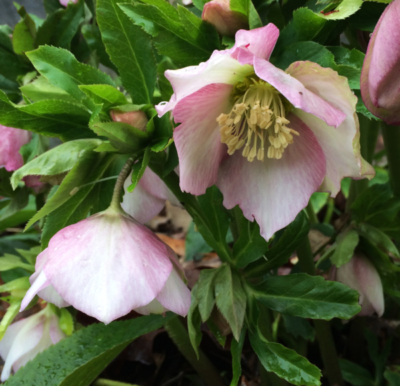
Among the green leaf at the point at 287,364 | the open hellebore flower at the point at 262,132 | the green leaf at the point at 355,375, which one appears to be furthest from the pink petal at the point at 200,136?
the green leaf at the point at 355,375

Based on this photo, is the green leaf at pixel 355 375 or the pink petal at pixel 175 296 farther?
the green leaf at pixel 355 375

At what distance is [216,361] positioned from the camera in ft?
2.94

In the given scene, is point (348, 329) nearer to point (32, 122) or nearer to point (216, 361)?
point (216, 361)

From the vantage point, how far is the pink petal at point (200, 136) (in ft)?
1.39

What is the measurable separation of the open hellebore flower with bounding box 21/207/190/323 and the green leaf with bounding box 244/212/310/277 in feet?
0.48

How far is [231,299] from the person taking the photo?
0.49m

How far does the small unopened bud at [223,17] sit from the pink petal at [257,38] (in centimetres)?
9

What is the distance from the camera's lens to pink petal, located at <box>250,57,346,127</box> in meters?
0.36

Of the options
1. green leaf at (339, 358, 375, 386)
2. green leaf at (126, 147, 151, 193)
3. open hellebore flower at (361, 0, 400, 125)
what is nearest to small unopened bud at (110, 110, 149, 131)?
green leaf at (126, 147, 151, 193)

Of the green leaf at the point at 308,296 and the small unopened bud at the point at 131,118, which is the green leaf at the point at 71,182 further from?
the green leaf at the point at 308,296

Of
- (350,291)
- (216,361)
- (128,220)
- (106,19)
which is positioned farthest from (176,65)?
(216,361)

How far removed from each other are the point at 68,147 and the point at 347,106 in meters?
0.30

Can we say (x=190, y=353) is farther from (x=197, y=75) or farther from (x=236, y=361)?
(x=197, y=75)

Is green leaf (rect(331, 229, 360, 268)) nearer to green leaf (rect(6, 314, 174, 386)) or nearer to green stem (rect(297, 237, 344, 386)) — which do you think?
green stem (rect(297, 237, 344, 386))
